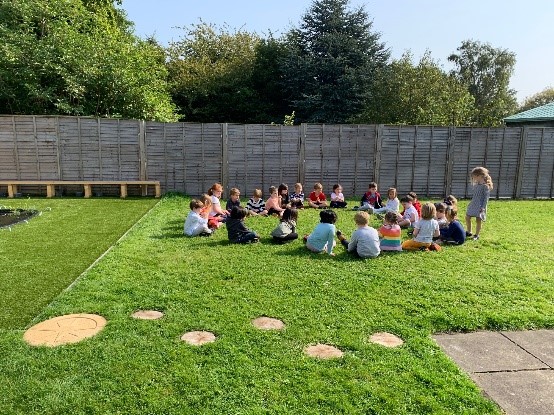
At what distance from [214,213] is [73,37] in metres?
12.4

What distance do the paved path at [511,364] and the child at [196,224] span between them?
5648mm

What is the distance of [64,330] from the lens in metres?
4.69

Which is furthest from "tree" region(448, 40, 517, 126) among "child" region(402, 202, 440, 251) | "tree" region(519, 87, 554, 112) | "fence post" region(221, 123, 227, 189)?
"child" region(402, 202, 440, 251)

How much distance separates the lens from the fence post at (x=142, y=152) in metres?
14.8

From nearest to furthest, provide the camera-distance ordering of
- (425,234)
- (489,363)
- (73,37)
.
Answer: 1. (489,363)
2. (425,234)
3. (73,37)

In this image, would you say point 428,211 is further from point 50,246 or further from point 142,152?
point 142,152

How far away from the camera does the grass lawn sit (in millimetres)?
3576

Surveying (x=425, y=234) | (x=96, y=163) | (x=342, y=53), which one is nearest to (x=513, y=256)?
(x=425, y=234)

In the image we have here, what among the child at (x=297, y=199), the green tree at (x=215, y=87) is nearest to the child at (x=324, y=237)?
the child at (x=297, y=199)

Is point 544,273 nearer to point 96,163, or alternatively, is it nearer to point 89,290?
point 89,290

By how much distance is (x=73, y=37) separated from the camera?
18062 millimetres

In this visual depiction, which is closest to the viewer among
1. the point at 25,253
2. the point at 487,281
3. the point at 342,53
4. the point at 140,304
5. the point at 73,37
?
the point at 140,304

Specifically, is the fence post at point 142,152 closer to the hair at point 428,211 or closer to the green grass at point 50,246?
the green grass at point 50,246

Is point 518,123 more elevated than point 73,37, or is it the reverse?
point 73,37
